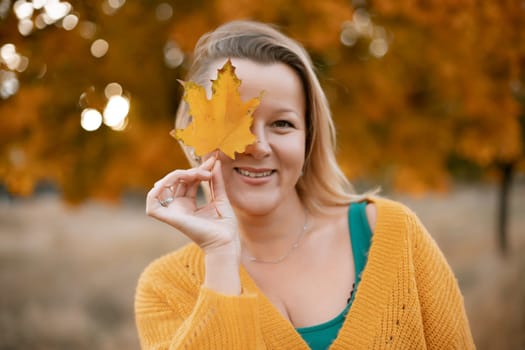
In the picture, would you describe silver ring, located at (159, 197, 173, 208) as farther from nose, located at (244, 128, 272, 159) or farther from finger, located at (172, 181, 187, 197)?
nose, located at (244, 128, 272, 159)

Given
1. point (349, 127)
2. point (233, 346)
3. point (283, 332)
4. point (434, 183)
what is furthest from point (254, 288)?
point (434, 183)

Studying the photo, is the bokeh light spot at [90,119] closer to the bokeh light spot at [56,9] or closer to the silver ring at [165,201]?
the bokeh light spot at [56,9]

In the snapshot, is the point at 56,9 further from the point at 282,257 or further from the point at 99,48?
the point at 282,257

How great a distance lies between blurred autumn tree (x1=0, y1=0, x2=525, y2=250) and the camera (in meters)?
3.34

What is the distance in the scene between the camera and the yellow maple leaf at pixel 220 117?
158 cm

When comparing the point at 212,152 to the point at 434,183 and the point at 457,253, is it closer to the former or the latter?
the point at 434,183

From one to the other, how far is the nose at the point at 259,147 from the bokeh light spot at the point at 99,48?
2.61 meters

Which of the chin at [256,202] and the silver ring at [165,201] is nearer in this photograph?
the silver ring at [165,201]

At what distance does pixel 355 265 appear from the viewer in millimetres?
2006

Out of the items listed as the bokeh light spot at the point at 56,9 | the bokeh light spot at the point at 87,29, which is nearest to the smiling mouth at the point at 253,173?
the bokeh light spot at the point at 56,9

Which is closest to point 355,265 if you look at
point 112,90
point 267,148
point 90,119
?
point 267,148

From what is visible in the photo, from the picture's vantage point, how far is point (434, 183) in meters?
5.06

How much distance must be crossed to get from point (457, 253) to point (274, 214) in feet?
28.6

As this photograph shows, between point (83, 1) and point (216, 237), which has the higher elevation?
point (83, 1)
